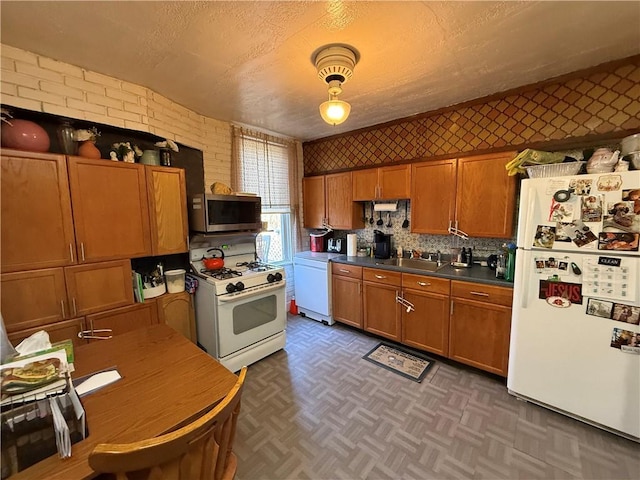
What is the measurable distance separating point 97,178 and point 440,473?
9.86 feet

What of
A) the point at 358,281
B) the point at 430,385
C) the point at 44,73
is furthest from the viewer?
the point at 358,281

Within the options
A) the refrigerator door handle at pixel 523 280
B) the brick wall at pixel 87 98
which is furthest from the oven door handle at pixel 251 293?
the refrigerator door handle at pixel 523 280

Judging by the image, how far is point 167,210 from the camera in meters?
2.39

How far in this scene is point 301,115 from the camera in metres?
2.97

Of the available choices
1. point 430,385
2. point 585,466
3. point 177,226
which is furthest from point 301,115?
point 585,466

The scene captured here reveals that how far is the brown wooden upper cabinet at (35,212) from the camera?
64.6 inches

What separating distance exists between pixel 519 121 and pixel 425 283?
5.55ft

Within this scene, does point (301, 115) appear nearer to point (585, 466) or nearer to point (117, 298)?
point (117, 298)

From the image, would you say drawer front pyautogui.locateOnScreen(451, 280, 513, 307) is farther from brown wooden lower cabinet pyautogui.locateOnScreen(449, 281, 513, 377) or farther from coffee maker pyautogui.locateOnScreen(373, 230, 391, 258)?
coffee maker pyautogui.locateOnScreen(373, 230, 391, 258)

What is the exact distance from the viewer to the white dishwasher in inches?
135

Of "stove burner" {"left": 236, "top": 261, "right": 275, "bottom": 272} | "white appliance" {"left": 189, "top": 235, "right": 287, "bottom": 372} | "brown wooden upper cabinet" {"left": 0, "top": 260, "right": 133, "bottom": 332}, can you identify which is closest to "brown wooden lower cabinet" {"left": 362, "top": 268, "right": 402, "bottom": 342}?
"white appliance" {"left": 189, "top": 235, "right": 287, "bottom": 372}

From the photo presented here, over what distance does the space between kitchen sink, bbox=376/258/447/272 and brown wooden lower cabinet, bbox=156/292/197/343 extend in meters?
2.05

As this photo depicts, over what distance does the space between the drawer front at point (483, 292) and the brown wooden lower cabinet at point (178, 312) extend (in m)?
2.55

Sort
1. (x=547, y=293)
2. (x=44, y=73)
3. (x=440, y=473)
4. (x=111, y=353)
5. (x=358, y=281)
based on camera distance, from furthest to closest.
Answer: (x=358, y=281) → (x=547, y=293) → (x=44, y=73) → (x=440, y=473) → (x=111, y=353)
